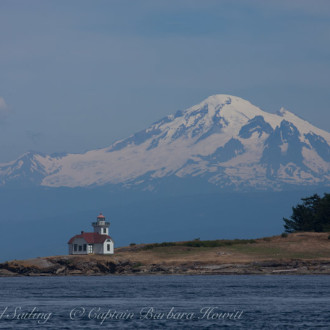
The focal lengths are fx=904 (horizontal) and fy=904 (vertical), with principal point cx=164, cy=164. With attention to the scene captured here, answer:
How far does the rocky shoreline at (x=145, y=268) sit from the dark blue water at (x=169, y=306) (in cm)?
3317

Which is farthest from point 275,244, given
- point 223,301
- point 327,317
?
point 327,317

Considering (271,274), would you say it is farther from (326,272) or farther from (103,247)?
(103,247)

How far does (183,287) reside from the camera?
111812 millimetres

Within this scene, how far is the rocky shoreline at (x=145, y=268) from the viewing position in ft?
496

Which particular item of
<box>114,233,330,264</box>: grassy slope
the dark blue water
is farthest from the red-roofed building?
the dark blue water

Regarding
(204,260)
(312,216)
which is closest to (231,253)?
(204,260)

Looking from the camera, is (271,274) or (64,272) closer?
(271,274)

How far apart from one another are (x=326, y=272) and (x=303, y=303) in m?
64.2

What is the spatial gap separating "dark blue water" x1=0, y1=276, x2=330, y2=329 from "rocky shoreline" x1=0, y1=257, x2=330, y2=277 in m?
33.2

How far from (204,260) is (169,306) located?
73.5 meters

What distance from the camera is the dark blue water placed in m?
70.8

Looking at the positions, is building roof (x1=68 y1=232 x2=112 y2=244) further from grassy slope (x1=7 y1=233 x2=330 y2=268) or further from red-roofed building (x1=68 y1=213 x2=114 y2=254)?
grassy slope (x1=7 y1=233 x2=330 y2=268)

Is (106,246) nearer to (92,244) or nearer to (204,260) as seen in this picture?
(92,244)

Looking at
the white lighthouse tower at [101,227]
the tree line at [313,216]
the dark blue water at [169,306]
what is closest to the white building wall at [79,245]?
the white lighthouse tower at [101,227]
